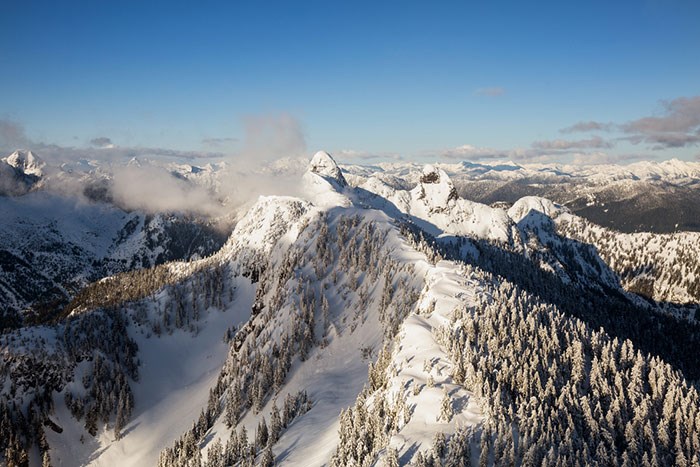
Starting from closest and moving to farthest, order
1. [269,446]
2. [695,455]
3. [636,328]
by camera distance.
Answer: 1. [695,455]
2. [269,446]
3. [636,328]

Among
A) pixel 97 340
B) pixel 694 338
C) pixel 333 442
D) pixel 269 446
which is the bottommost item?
pixel 694 338

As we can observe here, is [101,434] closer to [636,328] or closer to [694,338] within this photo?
[636,328]

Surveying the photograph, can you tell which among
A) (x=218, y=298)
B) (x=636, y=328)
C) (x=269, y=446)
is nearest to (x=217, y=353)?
(x=218, y=298)

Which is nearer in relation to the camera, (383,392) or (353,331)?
(383,392)

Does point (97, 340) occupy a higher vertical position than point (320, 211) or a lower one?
lower

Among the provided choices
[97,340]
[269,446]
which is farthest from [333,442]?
[97,340]

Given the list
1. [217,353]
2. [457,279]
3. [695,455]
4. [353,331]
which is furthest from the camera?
[217,353]
